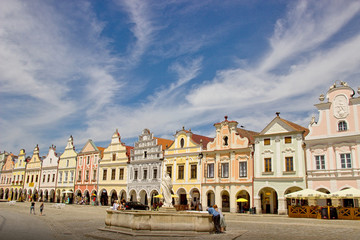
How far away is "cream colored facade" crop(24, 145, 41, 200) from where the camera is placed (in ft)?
220

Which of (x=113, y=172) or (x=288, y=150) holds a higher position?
(x=288, y=150)

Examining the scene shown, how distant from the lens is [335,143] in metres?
30.9

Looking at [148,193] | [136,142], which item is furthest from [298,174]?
[136,142]

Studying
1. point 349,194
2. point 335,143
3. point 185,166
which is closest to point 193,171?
point 185,166

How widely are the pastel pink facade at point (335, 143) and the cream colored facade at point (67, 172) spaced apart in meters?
41.2

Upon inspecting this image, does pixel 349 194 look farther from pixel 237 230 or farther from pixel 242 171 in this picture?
pixel 237 230

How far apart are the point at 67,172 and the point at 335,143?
46.0 m

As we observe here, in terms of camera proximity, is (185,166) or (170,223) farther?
(185,166)

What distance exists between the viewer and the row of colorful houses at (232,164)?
3092cm

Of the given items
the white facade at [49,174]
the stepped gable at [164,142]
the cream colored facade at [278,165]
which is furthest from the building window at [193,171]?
the white facade at [49,174]

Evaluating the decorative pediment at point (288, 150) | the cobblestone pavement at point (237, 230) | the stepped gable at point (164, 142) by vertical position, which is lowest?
the cobblestone pavement at point (237, 230)

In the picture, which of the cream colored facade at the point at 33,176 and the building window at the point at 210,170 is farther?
the cream colored facade at the point at 33,176

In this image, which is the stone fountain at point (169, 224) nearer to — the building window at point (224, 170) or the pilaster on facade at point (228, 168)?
the pilaster on facade at point (228, 168)

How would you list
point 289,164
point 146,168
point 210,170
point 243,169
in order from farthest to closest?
point 146,168 → point 210,170 → point 243,169 → point 289,164
